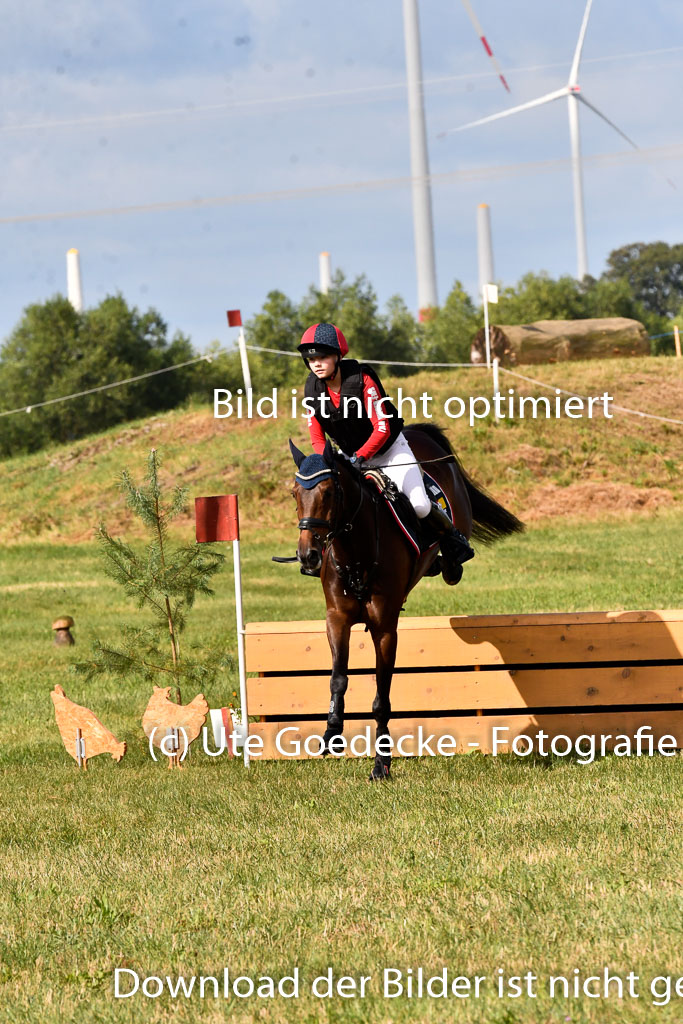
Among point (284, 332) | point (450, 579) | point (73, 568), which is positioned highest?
point (284, 332)

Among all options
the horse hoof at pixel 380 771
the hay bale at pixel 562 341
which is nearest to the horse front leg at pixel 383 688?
the horse hoof at pixel 380 771

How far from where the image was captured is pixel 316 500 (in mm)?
6629

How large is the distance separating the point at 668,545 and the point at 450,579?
52.0 feet

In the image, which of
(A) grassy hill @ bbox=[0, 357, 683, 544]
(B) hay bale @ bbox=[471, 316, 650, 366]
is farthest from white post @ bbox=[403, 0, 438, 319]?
(A) grassy hill @ bbox=[0, 357, 683, 544]

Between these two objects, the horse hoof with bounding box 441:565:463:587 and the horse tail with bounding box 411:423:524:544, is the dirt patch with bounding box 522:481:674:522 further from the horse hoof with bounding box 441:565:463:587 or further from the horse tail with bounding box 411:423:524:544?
the horse hoof with bounding box 441:565:463:587

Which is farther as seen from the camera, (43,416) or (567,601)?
(43,416)

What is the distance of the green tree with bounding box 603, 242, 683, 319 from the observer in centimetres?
10212

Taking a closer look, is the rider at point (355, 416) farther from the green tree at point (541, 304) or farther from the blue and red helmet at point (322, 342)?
the green tree at point (541, 304)

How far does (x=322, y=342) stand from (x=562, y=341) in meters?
33.9

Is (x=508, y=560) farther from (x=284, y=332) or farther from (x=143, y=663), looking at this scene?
(x=284, y=332)

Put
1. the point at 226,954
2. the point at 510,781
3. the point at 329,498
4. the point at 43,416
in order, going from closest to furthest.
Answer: the point at 226,954
the point at 329,498
the point at 510,781
the point at 43,416

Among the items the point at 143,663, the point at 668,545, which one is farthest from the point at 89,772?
the point at 668,545

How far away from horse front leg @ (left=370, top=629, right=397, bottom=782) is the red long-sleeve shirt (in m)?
1.25

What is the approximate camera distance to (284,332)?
61250 mm
